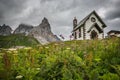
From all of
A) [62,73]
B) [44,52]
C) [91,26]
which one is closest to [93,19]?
[91,26]

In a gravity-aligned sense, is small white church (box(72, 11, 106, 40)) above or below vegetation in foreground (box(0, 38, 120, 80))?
above

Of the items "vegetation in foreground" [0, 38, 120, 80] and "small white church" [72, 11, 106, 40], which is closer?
"vegetation in foreground" [0, 38, 120, 80]

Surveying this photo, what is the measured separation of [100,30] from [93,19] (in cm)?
292

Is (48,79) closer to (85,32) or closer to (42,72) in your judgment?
(42,72)

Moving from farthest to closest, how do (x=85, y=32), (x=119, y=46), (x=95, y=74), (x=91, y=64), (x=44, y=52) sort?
(x=85, y=32) < (x=44, y=52) < (x=119, y=46) < (x=91, y=64) < (x=95, y=74)

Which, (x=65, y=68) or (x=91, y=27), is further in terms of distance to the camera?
(x=91, y=27)

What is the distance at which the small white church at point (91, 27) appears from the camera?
179 feet

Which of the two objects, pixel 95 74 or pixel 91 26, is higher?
pixel 91 26

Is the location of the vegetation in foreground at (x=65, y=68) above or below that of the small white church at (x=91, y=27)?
below

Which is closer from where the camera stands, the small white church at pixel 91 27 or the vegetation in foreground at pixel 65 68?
the vegetation in foreground at pixel 65 68

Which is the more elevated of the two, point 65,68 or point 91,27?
point 91,27

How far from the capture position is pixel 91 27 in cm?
5450

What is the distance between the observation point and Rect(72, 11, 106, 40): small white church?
5450cm

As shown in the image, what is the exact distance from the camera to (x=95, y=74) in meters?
6.05
